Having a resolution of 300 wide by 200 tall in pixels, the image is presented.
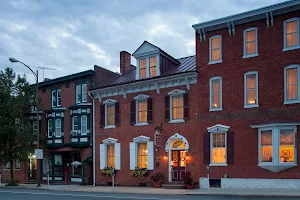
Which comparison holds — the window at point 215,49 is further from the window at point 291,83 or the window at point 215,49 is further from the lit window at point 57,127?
the lit window at point 57,127

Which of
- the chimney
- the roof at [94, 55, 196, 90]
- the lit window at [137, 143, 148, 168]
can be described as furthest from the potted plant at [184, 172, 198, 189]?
the chimney

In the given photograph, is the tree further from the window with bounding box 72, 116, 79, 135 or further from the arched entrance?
the arched entrance

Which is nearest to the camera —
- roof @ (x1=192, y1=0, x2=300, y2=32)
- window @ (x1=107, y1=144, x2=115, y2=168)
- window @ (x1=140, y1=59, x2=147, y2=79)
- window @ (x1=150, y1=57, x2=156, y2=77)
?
roof @ (x1=192, y1=0, x2=300, y2=32)

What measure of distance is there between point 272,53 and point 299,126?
4.41 meters

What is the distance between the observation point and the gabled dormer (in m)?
27.7

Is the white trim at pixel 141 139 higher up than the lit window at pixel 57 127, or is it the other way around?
the lit window at pixel 57 127

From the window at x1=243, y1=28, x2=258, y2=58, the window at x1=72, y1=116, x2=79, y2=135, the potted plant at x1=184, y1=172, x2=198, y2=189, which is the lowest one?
the potted plant at x1=184, y1=172, x2=198, y2=189

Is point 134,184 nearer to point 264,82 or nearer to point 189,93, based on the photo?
point 189,93

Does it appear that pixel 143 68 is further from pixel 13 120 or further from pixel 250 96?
pixel 13 120

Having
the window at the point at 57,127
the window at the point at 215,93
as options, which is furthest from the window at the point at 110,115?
the window at the point at 215,93

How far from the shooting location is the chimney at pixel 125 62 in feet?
112

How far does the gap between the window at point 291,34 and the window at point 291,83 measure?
Answer: 3.89ft

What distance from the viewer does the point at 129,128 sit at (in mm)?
28641

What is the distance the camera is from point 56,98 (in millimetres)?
34344
